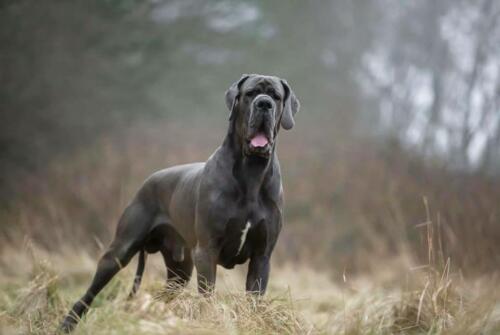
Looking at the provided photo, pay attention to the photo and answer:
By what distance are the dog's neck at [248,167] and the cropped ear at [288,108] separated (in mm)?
207

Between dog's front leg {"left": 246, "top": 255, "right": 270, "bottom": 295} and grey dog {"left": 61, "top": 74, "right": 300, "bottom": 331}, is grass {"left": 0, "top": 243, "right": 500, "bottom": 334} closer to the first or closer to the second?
dog's front leg {"left": 246, "top": 255, "right": 270, "bottom": 295}

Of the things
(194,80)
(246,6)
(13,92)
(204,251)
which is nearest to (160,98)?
(194,80)

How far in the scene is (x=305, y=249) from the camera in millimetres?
11055

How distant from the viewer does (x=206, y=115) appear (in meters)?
19.8

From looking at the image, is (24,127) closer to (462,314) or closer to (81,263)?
(81,263)

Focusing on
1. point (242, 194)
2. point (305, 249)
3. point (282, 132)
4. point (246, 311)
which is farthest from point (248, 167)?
point (282, 132)

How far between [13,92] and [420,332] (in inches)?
355

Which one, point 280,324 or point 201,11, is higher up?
point 201,11

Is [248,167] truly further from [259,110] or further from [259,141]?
[259,110]

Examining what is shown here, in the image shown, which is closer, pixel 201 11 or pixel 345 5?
pixel 201 11

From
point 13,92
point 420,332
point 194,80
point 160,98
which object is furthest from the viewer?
point 194,80

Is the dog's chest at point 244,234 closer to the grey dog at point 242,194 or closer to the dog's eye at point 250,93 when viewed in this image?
the grey dog at point 242,194

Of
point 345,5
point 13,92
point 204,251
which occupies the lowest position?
point 204,251

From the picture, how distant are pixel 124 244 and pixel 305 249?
6.32m
